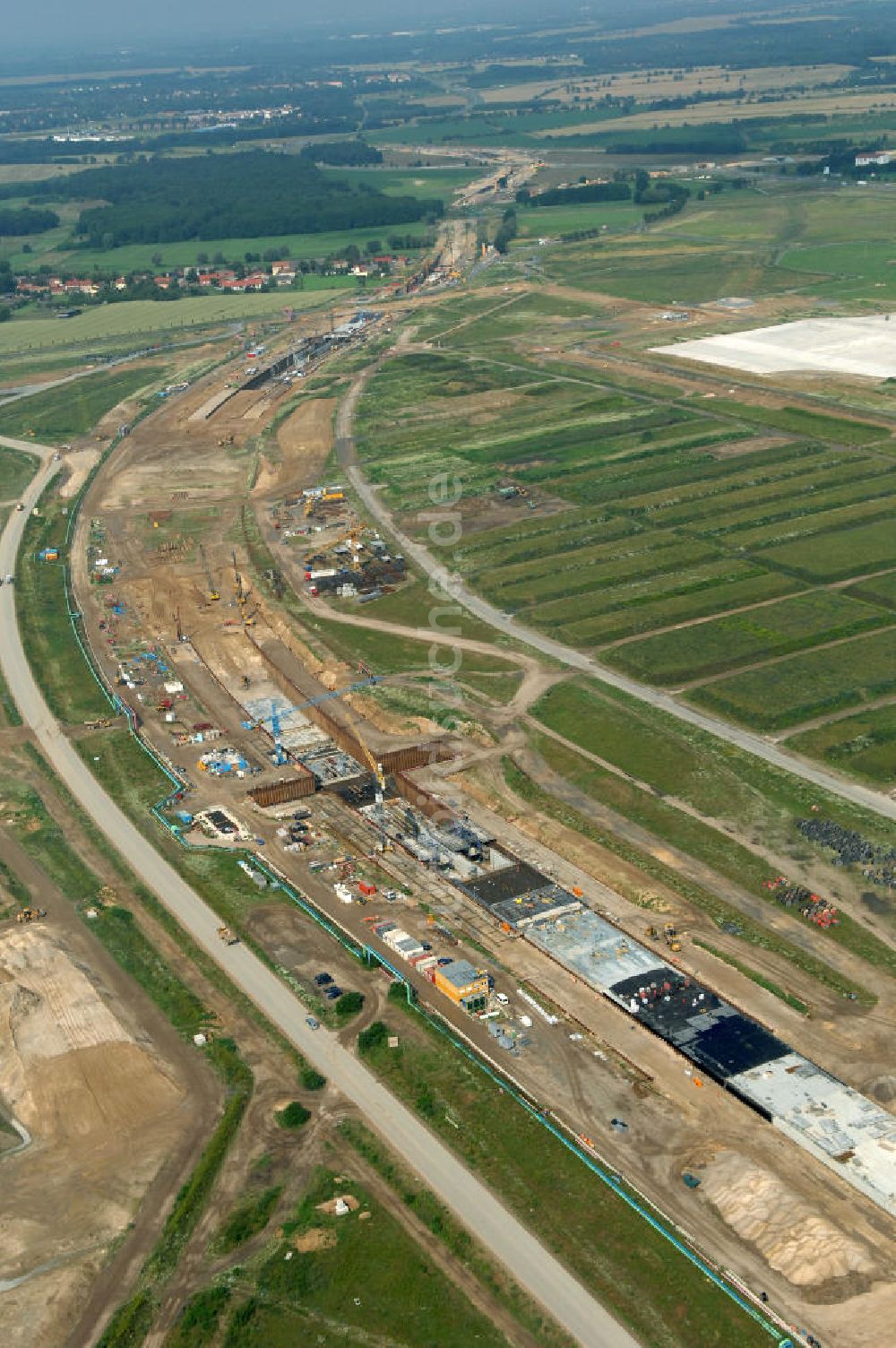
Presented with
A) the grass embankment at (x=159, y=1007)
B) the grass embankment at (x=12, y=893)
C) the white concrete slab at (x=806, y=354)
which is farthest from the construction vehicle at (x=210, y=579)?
the white concrete slab at (x=806, y=354)

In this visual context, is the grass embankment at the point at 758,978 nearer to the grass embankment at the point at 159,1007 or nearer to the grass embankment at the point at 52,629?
the grass embankment at the point at 159,1007

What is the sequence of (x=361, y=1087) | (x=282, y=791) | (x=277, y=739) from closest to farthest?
(x=361, y=1087)
(x=282, y=791)
(x=277, y=739)

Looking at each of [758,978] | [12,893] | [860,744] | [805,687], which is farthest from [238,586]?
[758,978]

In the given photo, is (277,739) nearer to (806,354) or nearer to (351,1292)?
(351,1292)

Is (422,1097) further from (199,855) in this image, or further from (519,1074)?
(199,855)

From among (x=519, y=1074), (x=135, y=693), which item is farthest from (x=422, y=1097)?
(x=135, y=693)

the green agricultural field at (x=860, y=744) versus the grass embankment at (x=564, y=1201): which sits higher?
the green agricultural field at (x=860, y=744)
